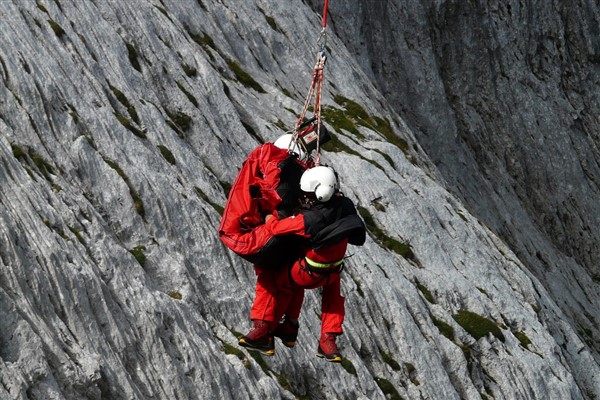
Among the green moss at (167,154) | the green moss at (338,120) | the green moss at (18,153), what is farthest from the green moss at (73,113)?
the green moss at (338,120)

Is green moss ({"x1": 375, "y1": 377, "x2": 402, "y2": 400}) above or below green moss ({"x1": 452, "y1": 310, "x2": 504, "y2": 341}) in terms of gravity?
above

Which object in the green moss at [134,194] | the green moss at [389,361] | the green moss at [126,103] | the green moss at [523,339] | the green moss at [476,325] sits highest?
the green moss at [126,103]

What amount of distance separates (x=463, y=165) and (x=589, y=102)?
1669cm

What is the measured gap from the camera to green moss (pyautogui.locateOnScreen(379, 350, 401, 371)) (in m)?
37.2

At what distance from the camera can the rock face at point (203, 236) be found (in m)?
27.2

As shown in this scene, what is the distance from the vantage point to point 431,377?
3822cm

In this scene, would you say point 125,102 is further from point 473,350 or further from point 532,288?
point 532,288

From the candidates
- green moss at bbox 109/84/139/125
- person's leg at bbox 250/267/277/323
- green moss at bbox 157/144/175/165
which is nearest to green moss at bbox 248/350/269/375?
green moss at bbox 157/144/175/165

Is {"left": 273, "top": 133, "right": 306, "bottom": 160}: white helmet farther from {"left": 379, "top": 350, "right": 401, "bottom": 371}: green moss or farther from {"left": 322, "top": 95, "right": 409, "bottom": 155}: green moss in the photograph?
{"left": 322, "top": 95, "right": 409, "bottom": 155}: green moss

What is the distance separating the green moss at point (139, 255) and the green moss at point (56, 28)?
9.37 meters

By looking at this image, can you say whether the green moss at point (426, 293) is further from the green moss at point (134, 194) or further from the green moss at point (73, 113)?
the green moss at point (73, 113)

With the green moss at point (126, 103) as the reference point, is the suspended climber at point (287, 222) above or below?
above

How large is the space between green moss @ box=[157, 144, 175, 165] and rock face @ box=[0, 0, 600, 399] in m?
0.15

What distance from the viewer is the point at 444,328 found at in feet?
134
